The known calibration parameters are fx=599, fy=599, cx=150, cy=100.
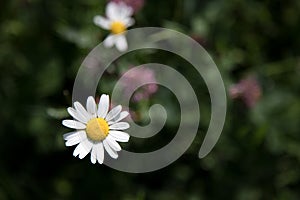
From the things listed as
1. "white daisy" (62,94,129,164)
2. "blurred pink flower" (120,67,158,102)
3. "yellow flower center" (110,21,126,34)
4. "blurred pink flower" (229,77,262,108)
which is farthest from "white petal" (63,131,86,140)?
"blurred pink flower" (229,77,262,108)

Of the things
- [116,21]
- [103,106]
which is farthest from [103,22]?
[103,106]

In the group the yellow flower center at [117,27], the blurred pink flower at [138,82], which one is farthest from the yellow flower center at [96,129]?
the yellow flower center at [117,27]


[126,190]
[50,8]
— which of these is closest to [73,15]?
[50,8]

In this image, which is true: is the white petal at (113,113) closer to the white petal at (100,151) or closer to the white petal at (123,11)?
the white petal at (100,151)

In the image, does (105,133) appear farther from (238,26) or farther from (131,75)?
(238,26)

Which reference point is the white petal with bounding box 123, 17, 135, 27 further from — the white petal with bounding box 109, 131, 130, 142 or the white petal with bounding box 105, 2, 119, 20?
the white petal with bounding box 109, 131, 130, 142

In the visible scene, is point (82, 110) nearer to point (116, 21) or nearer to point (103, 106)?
point (103, 106)
